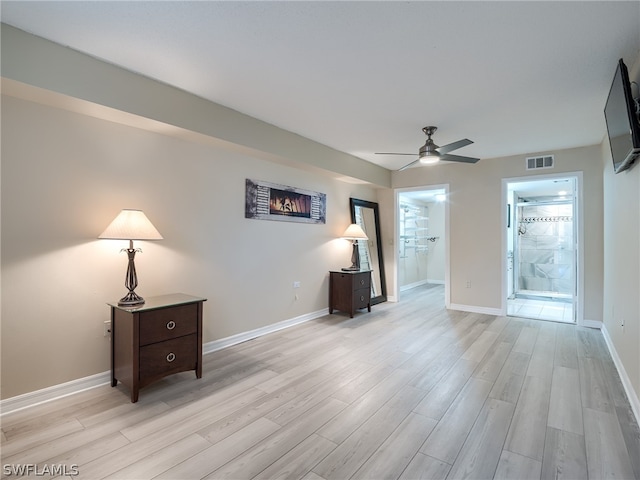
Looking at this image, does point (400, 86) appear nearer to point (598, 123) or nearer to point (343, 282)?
point (598, 123)

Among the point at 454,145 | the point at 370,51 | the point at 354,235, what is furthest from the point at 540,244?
the point at 370,51

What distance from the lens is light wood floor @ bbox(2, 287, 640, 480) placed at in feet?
5.61

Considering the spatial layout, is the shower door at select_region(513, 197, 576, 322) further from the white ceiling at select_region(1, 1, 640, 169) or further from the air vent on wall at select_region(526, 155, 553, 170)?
the white ceiling at select_region(1, 1, 640, 169)

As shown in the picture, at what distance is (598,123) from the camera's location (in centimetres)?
353

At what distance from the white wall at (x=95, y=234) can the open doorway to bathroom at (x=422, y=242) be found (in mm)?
4712

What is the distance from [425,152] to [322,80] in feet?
5.13

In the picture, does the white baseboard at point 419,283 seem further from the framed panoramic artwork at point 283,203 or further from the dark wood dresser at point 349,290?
the framed panoramic artwork at point 283,203

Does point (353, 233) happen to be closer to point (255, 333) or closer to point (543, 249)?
point (255, 333)

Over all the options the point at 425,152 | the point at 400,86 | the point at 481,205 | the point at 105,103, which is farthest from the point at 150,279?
the point at 481,205

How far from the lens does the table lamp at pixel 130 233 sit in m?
2.40

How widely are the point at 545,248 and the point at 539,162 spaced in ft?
10.8

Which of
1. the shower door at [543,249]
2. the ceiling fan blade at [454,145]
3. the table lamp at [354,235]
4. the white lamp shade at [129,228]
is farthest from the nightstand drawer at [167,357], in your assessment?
the shower door at [543,249]

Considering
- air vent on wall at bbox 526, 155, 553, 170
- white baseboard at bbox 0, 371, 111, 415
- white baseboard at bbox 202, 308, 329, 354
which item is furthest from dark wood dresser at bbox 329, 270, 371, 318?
white baseboard at bbox 0, 371, 111, 415

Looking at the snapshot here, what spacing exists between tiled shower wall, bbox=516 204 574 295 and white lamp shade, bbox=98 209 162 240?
7620mm
